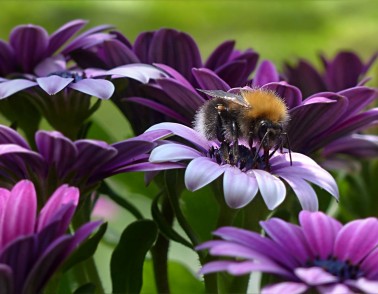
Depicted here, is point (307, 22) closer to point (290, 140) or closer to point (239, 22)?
point (239, 22)

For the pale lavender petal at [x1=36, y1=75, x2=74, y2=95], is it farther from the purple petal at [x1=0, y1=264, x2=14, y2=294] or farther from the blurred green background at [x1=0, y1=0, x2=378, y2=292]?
the blurred green background at [x1=0, y1=0, x2=378, y2=292]

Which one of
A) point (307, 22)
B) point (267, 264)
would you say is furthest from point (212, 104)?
point (307, 22)

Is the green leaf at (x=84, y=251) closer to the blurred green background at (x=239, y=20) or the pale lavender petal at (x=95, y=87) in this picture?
the pale lavender petal at (x=95, y=87)

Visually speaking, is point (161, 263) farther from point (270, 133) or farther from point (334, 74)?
point (334, 74)

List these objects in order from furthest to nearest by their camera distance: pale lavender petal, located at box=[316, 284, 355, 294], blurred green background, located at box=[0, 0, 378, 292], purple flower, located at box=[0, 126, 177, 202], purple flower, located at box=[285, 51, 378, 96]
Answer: blurred green background, located at box=[0, 0, 378, 292], purple flower, located at box=[285, 51, 378, 96], purple flower, located at box=[0, 126, 177, 202], pale lavender petal, located at box=[316, 284, 355, 294]

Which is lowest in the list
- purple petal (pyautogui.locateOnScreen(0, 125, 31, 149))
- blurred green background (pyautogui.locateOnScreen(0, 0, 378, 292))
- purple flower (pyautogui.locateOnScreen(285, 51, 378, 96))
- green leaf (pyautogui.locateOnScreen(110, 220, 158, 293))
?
blurred green background (pyautogui.locateOnScreen(0, 0, 378, 292))

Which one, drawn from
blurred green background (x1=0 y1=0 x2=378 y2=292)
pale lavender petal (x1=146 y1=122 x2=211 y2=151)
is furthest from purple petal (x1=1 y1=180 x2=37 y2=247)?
blurred green background (x1=0 y1=0 x2=378 y2=292)

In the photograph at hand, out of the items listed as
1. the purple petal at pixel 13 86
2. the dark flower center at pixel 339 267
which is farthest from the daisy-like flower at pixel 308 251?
the purple petal at pixel 13 86
